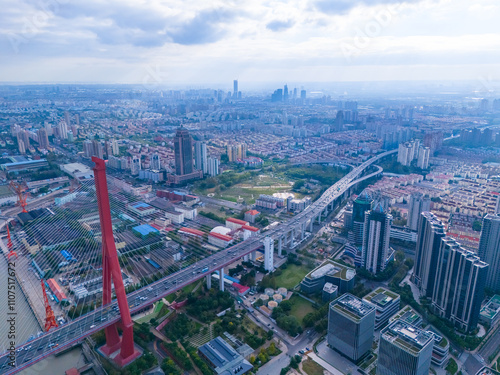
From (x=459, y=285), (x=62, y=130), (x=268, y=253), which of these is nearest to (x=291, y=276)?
(x=268, y=253)

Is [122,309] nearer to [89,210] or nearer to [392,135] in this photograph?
[89,210]

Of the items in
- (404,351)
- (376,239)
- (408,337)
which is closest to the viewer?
(404,351)

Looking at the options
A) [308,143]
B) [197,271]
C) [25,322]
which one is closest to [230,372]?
[197,271]

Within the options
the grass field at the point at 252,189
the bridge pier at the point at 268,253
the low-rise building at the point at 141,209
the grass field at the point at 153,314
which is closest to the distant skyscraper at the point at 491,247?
the bridge pier at the point at 268,253

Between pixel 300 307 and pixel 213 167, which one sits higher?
pixel 213 167

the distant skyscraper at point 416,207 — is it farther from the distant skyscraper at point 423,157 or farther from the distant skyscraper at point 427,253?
the distant skyscraper at point 423,157

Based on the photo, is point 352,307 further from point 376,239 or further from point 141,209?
point 141,209

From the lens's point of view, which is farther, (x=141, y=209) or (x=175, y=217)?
(x=141, y=209)
